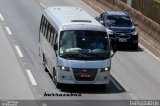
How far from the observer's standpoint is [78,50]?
876 inches

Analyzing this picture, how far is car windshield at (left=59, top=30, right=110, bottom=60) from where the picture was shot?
72.6 feet

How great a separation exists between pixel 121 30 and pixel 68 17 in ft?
28.5

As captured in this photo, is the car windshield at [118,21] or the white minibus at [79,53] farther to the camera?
the car windshield at [118,21]

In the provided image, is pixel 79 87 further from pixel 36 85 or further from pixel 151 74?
pixel 151 74

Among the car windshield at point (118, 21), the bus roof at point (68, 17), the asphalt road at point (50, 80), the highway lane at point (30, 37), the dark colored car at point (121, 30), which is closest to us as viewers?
the asphalt road at point (50, 80)

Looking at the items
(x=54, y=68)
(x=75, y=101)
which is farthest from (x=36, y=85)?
(x=75, y=101)

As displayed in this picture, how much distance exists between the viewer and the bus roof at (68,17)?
2312 cm

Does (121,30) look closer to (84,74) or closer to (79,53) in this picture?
(79,53)

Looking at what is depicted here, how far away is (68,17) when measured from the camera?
23.9 metres

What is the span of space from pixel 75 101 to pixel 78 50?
7.12 feet

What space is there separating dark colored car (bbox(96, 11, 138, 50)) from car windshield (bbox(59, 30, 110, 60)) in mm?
9209

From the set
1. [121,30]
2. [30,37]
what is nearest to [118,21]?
[121,30]

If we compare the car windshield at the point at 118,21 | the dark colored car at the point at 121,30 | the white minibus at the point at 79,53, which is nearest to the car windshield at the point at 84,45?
the white minibus at the point at 79,53

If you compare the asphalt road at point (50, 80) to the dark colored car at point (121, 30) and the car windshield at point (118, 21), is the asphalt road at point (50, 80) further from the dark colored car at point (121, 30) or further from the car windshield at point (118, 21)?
the car windshield at point (118, 21)
